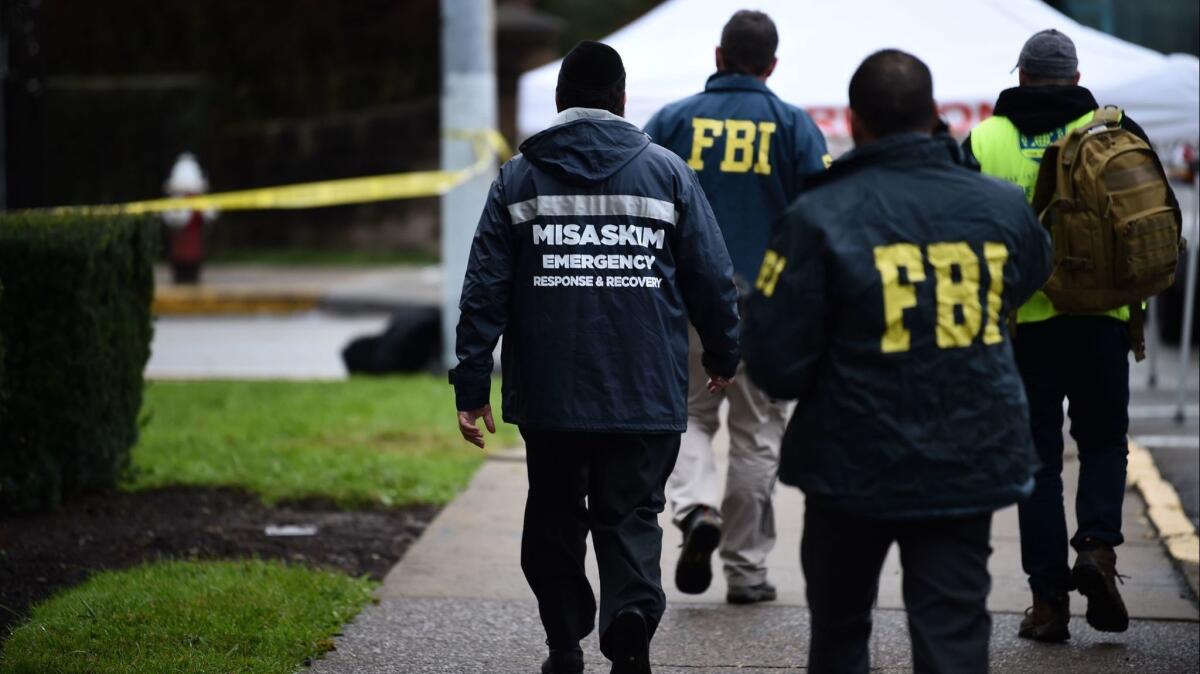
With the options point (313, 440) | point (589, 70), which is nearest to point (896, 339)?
point (589, 70)

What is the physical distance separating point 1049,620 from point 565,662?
1.62 m

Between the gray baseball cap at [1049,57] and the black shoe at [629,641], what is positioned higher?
the gray baseball cap at [1049,57]

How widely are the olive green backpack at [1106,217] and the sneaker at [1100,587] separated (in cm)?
77

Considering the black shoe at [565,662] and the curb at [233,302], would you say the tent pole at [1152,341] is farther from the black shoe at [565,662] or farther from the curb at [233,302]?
the curb at [233,302]

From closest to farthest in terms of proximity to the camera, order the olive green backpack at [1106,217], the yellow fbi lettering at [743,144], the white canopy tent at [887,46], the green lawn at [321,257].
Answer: the olive green backpack at [1106,217]
the yellow fbi lettering at [743,144]
the white canopy tent at [887,46]
the green lawn at [321,257]

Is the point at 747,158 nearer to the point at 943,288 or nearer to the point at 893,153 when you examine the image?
the point at 893,153

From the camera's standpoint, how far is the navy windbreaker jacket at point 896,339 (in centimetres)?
353

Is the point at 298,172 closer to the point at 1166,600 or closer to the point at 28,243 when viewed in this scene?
the point at 28,243

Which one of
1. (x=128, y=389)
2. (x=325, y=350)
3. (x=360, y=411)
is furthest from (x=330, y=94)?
(x=128, y=389)

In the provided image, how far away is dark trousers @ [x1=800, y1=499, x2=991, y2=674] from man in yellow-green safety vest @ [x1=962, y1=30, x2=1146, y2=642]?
4.83 ft

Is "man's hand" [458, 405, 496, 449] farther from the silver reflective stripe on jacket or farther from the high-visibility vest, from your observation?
the high-visibility vest

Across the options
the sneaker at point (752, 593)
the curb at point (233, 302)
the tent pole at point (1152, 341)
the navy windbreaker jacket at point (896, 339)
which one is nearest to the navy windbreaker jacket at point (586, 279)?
the navy windbreaker jacket at point (896, 339)

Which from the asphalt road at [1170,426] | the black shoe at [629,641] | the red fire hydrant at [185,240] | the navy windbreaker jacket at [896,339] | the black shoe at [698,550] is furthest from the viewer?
the red fire hydrant at [185,240]

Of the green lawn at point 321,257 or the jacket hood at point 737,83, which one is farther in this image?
the green lawn at point 321,257
